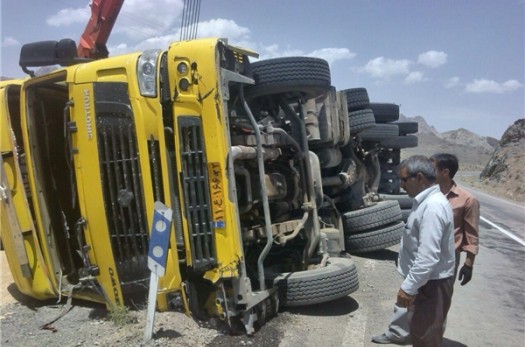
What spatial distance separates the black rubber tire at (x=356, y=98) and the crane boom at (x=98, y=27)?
4.87m

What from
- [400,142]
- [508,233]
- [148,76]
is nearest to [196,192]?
[148,76]

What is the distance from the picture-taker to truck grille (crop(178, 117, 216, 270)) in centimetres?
387

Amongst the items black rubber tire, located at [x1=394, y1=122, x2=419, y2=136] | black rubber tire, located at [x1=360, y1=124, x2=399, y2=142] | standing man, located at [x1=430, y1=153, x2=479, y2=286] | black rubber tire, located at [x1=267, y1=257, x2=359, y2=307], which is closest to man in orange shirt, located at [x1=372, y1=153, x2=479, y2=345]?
standing man, located at [x1=430, y1=153, x2=479, y2=286]

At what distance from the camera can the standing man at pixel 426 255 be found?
3.00 metres

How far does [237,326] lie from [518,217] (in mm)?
12300

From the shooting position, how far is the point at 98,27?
924cm

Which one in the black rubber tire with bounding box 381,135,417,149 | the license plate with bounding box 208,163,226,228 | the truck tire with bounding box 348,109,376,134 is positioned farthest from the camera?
the black rubber tire with bounding box 381,135,417,149

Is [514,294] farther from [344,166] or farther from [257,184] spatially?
[257,184]

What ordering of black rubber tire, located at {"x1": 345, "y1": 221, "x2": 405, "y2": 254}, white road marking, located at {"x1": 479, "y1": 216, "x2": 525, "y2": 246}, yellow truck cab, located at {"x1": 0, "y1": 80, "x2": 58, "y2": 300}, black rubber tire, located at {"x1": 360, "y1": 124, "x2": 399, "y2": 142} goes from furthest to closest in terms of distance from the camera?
white road marking, located at {"x1": 479, "y1": 216, "x2": 525, "y2": 246}, black rubber tire, located at {"x1": 360, "y1": 124, "x2": 399, "y2": 142}, black rubber tire, located at {"x1": 345, "y1": 221, "x2": 405, "y2": 254}, yellow truck cab, located at {"x1": 0, "y1": 80, "x2": 58, "y2": 300}

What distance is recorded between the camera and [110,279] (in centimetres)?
408

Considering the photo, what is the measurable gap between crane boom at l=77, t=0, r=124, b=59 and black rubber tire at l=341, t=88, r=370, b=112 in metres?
4.87

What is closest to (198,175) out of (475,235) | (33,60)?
(475,235)

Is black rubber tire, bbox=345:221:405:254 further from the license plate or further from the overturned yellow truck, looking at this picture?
the license plate

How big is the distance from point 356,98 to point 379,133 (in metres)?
1.72
